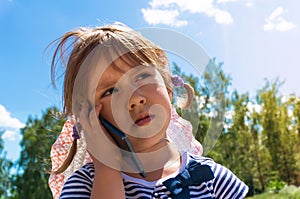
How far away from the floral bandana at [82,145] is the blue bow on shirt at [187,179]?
12cm

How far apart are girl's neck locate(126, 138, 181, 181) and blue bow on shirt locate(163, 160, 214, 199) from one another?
0.04m

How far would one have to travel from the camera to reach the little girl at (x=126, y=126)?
4.06 ft

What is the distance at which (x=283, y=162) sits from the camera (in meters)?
14.6

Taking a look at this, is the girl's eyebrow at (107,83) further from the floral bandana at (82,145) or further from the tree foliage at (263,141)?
the tree foliage at (263,141)

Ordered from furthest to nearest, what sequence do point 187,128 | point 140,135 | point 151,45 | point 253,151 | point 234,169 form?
point 253,151 < point 234,169 < point 187,128 < point 151,45 < point 140,135

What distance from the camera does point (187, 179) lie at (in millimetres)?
1283

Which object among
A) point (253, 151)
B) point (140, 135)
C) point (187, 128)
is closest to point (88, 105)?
point (140, 135)

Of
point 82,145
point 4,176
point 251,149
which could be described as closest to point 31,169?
point 4,176

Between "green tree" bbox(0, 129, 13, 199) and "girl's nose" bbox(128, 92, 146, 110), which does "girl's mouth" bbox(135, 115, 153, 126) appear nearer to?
"girl's nose" bbox(128, 92, 146, 110)

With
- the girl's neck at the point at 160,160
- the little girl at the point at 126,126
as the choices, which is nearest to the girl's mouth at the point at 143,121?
the little girl at the point at 126,126

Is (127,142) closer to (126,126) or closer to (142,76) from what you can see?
(126,126)

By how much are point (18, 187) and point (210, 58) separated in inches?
569

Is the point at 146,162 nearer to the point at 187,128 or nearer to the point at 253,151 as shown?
the point at 187,128

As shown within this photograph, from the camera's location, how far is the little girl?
1.24m
